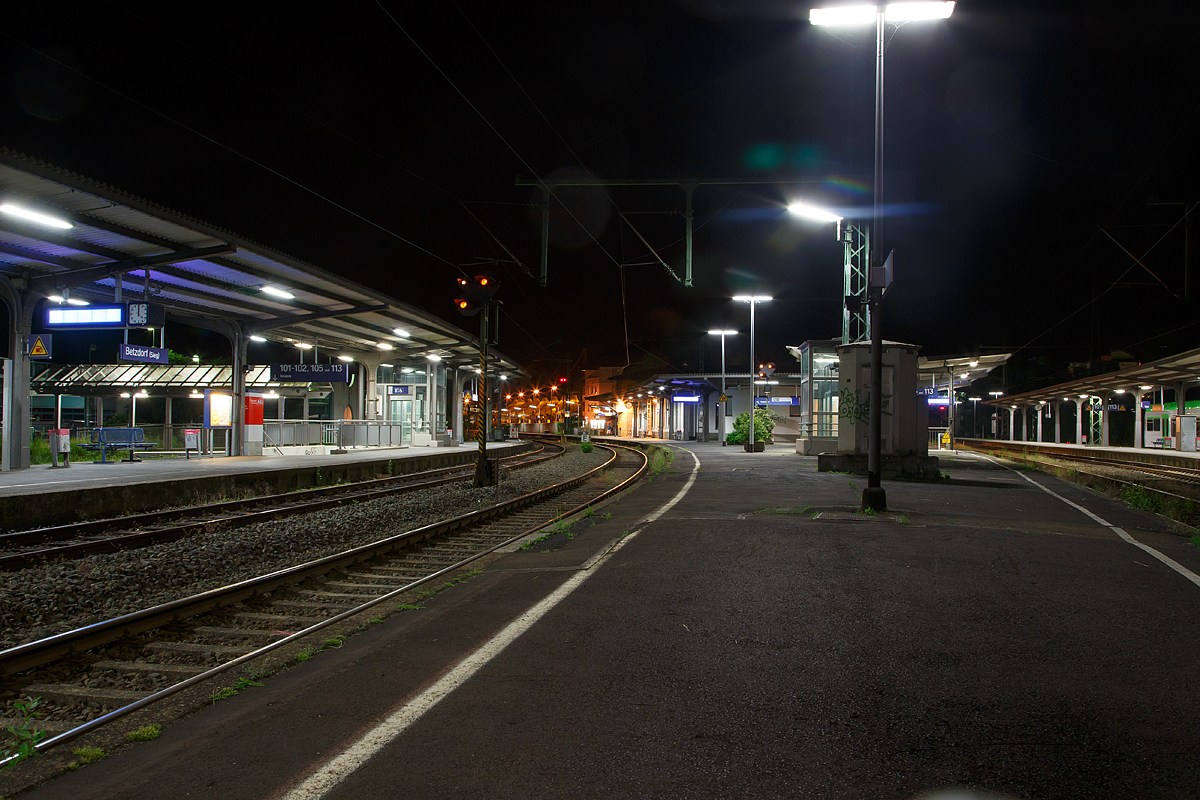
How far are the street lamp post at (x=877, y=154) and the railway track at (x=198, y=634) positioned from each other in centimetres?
620

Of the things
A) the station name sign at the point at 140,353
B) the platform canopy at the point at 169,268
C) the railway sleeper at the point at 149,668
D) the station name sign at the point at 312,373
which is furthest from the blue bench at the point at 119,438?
the railway sleeper at the point at 149,668

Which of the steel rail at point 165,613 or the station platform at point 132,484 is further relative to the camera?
the station platform at point 132,484

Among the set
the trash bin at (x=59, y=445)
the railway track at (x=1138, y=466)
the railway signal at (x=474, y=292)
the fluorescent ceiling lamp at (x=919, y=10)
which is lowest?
the railway track at (x=1138, y=466)

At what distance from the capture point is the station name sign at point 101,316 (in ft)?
52.0

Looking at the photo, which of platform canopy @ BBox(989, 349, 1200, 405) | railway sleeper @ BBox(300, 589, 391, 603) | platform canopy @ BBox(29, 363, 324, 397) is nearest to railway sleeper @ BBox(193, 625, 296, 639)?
railway sleeper @ BBox(300, 589, 391, 603)

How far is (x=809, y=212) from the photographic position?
19500 millimetres

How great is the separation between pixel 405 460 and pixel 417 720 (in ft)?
69.2

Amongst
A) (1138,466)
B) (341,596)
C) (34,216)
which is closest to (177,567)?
(341,596)

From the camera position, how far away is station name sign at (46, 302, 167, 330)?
1586cm

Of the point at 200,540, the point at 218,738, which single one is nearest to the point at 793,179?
the point at 200,540

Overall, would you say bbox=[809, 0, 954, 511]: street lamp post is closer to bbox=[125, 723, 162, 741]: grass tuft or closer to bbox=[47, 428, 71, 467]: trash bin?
bbox=[125, 723, 162, 741]: grass tuft

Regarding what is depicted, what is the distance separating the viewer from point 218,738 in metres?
3.55

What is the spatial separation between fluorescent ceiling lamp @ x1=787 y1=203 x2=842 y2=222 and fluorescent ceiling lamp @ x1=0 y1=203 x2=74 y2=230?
49.2 feet

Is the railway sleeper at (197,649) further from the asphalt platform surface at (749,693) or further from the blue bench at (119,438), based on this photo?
the blue bench at (119,438)
